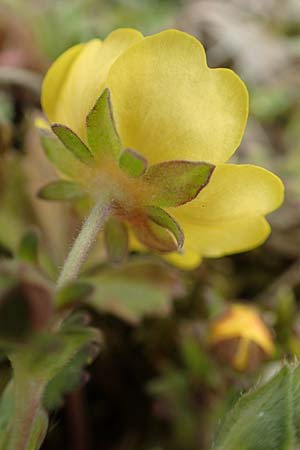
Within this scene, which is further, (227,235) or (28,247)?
(28,247)

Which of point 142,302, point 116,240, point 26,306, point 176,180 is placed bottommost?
point 142,302

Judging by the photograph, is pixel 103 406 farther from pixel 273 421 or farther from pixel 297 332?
pixel 273 421

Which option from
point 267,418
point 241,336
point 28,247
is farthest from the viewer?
point 241,336

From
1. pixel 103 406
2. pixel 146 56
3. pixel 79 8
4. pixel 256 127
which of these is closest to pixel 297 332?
pixel 103 406

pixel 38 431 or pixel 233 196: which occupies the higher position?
pixel 233 196

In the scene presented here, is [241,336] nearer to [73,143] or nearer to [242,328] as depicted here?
[242,328]

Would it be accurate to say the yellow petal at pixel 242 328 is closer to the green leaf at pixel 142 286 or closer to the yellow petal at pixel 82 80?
the green leaf at pixel 142 286

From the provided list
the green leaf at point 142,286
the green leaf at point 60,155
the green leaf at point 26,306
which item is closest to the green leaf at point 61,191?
the green leaf at point 60,155

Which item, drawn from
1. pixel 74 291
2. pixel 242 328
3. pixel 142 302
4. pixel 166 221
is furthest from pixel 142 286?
pixel 166 221
